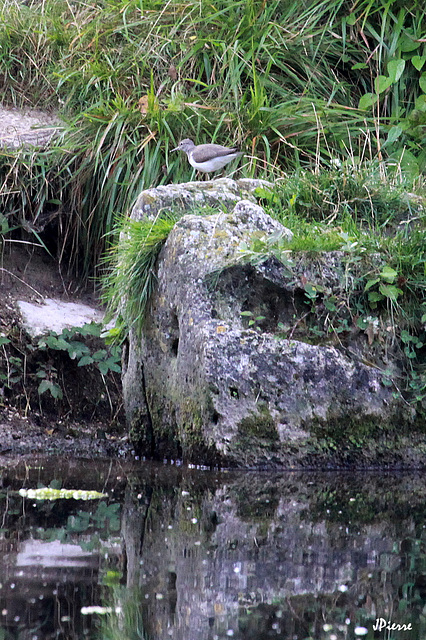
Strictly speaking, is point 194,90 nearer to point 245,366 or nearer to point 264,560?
point 245,366

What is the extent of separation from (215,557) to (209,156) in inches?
141

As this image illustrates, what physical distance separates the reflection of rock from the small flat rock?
2535mm

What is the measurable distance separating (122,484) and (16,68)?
193 inches

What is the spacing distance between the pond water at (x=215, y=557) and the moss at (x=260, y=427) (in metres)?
0.21

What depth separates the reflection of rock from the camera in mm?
2006

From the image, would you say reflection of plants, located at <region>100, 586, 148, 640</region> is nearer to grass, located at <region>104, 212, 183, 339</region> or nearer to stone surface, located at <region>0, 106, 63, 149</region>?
grass, located at <region>104, 212, 183, 339</region>

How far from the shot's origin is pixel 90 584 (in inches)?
87.3

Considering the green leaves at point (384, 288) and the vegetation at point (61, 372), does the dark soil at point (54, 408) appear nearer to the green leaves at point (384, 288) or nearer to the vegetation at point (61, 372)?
the vegetation at point (61, 372)

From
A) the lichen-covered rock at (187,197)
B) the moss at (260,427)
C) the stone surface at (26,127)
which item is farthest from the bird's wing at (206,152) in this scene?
the moss at (260,427)

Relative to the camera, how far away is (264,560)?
2.46 meters

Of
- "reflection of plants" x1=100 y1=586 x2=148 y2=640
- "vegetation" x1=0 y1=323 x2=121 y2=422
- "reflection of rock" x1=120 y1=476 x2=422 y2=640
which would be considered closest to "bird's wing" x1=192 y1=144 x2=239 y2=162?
"vegetation" x1=0 y1=323 x2=121 y2=422

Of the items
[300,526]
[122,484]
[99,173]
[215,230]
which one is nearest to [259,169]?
[99,173]

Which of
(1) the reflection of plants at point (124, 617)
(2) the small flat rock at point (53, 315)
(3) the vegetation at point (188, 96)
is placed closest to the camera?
(1) the reflection of plants at point (124, 617)

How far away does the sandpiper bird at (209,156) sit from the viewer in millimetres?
5480
